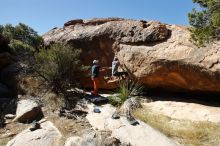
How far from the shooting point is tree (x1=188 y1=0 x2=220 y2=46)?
31.9 feet

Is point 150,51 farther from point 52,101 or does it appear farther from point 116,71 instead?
point 52,101

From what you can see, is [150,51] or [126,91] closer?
[126,91]

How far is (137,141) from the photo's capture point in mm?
9359

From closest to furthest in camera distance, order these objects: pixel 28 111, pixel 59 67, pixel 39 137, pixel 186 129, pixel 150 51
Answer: pixel 39 137 < pixel 186 129 < pixel 28 111 < pixel 150 51 < pixel 59 67

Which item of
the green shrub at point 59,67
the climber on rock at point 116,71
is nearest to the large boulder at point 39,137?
the green shrub at point 59,67

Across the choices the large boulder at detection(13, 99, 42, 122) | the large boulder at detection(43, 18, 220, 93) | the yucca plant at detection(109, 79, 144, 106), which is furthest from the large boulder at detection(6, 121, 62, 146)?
the large boulder at detection(43, 18, 220, 93)

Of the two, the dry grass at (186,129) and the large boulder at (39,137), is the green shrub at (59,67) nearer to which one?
the large boulder at (39,137)

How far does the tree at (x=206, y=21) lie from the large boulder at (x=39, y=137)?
18.9 ft

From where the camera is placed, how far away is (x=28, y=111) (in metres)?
11.7

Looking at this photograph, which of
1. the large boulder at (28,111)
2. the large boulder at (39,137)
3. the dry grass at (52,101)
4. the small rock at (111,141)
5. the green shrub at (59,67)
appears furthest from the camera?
the green shrub at (59,67)

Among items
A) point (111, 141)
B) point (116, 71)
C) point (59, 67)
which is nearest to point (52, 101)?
point (59, 67)

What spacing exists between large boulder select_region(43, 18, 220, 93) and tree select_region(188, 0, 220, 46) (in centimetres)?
213

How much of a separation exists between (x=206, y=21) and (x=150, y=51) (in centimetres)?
384

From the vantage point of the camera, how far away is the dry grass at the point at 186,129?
9719 mm
